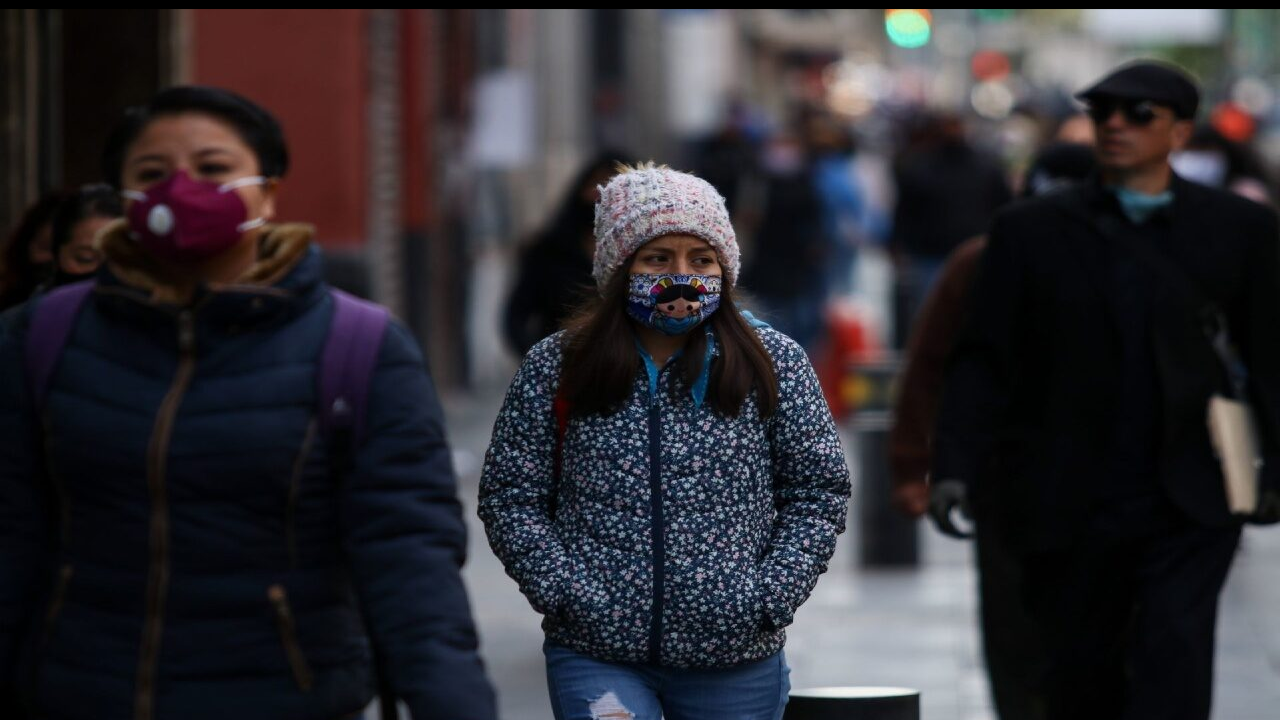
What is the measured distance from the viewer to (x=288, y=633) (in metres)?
3.72

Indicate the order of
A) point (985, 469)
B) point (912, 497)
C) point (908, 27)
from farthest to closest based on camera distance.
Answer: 1. point (908, 27)
2. point (912, 497)
3. point (985, 469)

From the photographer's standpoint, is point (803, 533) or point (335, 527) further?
point (803, 533)

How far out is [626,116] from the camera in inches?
1280

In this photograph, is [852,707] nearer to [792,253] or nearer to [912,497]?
[912,497]

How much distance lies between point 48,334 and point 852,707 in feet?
5.47

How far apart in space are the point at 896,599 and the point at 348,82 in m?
4.92

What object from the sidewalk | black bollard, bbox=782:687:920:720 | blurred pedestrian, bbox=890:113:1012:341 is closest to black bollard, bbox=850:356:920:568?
the sidewalk

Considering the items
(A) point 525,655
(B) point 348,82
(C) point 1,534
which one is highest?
(C) point 1,534

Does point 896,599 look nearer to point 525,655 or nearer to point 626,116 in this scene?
point 525,655

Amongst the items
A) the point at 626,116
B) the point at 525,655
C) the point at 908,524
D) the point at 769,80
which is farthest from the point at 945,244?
the point at 769,80

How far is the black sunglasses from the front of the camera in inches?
233

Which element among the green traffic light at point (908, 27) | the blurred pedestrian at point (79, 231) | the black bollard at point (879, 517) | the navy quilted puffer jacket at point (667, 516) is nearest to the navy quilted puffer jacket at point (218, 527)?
the navy quilted puffer jacket at point (667, 516)

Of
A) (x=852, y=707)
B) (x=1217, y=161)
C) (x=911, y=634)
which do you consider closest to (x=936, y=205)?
(x=1217, y=161)

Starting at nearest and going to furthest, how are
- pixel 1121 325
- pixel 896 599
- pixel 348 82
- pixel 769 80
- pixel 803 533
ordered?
pixel 803 533, pixel 1121 325, pixel 896 599, pixel 348 82, pixel 769 80
